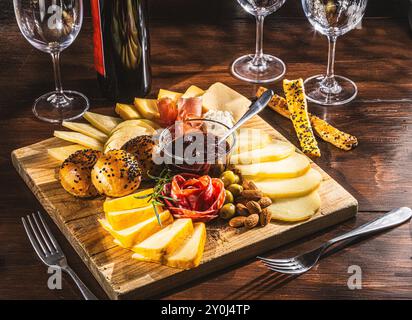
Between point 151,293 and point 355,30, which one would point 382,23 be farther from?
point 151,293

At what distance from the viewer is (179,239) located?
150 centimetres

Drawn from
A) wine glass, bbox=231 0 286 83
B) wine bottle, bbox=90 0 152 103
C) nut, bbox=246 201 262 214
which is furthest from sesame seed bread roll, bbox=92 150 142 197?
wine glass, bbox=231 0 286 83

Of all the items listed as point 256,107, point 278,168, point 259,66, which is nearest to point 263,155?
point 278,168

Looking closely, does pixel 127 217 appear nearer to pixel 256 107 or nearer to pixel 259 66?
pixel 256 107

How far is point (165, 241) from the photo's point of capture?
147 cm

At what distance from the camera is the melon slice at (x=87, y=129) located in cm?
183

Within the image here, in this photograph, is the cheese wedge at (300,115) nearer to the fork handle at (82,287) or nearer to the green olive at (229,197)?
the green olive at (229,197)

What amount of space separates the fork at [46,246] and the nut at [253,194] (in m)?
0.37

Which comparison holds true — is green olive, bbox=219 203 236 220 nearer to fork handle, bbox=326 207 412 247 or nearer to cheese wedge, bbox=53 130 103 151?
fork handle, bbox=326 207 412 247

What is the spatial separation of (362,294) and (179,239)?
348 millimetres

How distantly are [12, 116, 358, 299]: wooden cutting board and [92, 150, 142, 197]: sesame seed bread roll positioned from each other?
45 millimetres

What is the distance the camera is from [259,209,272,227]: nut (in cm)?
155

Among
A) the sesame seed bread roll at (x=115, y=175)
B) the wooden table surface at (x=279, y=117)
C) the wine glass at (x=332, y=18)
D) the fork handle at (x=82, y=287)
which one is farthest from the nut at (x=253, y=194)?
the wine glass at (x=332, y=18)

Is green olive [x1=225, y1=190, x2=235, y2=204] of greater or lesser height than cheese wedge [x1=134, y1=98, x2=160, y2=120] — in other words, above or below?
below
